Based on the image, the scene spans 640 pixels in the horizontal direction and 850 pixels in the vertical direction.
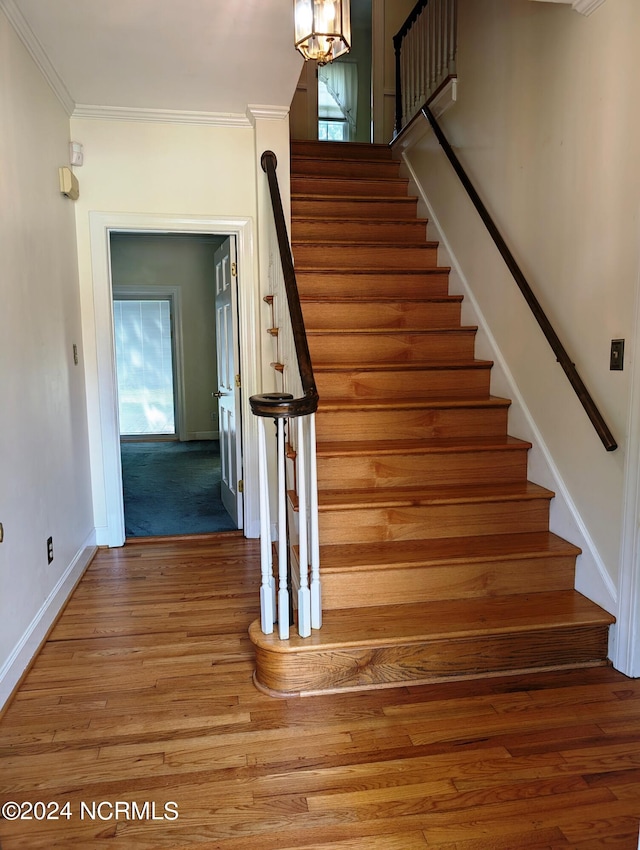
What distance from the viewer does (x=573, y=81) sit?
229cm

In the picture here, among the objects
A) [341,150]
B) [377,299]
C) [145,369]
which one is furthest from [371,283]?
[145,369]

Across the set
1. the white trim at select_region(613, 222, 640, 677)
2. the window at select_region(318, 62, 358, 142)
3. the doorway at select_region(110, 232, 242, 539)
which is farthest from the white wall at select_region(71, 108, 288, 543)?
the window at select_region(318, 62, 358, 142)

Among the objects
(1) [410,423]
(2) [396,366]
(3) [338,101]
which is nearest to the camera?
(1) [410,423]

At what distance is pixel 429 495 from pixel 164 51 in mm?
2319

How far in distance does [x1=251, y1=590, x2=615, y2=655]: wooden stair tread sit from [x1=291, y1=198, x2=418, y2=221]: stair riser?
2682 mm

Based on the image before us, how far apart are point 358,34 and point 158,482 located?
17.5 ft

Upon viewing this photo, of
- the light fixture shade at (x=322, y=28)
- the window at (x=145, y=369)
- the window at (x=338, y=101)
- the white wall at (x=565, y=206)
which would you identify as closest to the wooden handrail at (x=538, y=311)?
the white wall at (x=565, y=206)

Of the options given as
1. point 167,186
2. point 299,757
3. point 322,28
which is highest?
point 167,186

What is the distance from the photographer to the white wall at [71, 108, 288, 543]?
10.7 ft

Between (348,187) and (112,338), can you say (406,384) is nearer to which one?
(112,338)

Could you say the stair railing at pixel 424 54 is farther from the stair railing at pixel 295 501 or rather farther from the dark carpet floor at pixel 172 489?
the dark carpet floor at pixel 172 489

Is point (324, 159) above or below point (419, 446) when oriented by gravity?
above

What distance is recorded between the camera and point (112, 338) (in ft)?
11.2

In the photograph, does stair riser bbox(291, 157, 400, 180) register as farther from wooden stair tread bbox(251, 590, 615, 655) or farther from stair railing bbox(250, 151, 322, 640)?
wooden stair tread bbox(251, 590, 615, 655)
